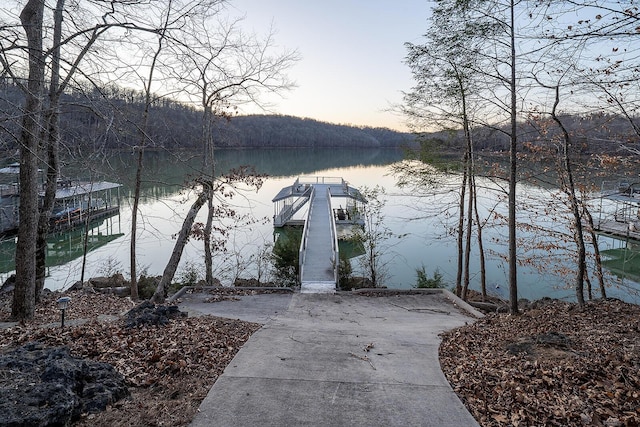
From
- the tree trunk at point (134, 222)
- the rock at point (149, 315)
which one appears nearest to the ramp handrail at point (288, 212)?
the tree trunk at point (134, 222)

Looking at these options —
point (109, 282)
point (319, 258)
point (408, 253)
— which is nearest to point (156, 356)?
point (109, 282)

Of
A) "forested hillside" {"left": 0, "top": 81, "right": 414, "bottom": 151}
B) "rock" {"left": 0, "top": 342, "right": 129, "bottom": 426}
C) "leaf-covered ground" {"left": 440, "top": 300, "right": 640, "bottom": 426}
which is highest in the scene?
"forested hillside" {"left": 0, "top": 81, "right": 414, "bottom": 151}

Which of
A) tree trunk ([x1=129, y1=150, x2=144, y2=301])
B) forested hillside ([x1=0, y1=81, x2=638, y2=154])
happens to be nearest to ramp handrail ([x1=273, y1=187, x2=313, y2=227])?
forested hillside ([x1=0, y1=81, x2=638, y2=154])

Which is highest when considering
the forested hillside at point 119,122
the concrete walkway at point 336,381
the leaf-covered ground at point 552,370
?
the forested hillside at point 119,122

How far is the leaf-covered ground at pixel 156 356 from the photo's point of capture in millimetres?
3414

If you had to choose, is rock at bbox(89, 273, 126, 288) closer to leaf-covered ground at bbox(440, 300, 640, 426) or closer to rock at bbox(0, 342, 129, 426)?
rock at bbox(0, 342, 129, 426)

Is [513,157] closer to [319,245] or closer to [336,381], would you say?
[336,381]

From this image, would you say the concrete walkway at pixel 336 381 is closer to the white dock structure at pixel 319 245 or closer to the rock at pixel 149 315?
the rock at pixel 149 315

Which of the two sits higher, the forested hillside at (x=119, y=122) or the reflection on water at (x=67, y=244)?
the forested hillside at (x=119, y=122)

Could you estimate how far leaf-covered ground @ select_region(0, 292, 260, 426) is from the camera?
3.41 m

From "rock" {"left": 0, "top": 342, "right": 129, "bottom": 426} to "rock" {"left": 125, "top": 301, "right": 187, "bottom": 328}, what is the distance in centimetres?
174

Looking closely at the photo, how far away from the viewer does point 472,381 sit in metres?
4.37

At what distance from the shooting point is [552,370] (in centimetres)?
424

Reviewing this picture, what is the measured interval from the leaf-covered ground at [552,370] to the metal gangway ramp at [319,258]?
649cm
